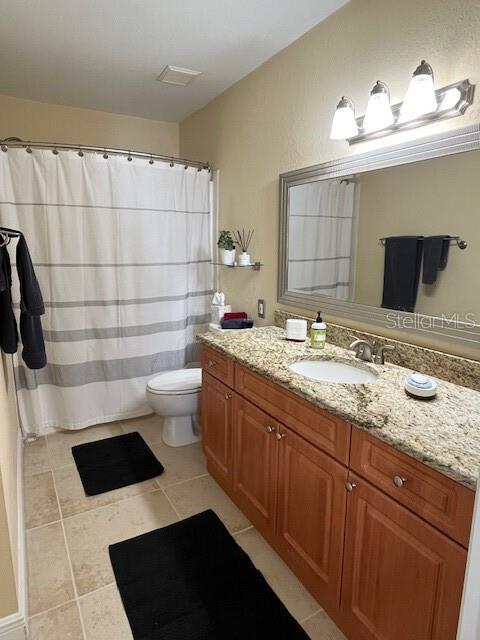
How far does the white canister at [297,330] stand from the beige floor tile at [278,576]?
966 mm

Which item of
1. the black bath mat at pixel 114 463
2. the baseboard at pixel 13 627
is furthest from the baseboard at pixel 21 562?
the black bath mat at pixel 114 463

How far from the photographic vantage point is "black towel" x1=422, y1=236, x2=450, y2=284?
1.48m

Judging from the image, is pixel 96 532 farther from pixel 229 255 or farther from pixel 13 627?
pixel 229 255

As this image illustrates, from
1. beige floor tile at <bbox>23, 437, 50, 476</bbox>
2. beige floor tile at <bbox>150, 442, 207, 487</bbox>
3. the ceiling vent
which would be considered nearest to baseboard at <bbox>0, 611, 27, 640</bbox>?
beige floor tile at <bbox>150, 442, 207, 487</bbox>

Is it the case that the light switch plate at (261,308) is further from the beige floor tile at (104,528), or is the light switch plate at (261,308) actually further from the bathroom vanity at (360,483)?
the beige floor tile at (104,528)

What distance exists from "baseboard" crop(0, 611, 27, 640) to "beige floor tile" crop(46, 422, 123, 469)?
1.12m

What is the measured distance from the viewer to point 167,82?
8.51ft

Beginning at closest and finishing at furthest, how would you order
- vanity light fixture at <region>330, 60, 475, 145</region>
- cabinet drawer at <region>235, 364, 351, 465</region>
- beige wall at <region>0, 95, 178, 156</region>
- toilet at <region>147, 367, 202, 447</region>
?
cabinet drawer at <region>235, 364, 351, 465</region> < vanity light fixture at <region>330, 60, 475, 145</region> < toilet at <region>147, 367, 202, 447</region> < beige wall at <region>0, 95, 178, 156</region>

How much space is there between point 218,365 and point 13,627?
4.11ft

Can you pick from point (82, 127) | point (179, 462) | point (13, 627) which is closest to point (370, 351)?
point (179, 462)

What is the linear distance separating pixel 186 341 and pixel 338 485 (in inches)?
79.3

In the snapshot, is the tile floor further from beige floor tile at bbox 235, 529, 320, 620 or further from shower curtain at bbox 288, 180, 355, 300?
shower curtain at bbox 288, 180, 355, 300

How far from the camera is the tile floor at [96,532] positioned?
1.46 m

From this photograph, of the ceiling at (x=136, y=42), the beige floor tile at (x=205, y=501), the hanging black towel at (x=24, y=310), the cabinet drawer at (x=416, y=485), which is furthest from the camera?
the beige floor tile at (x=205, y=501)
